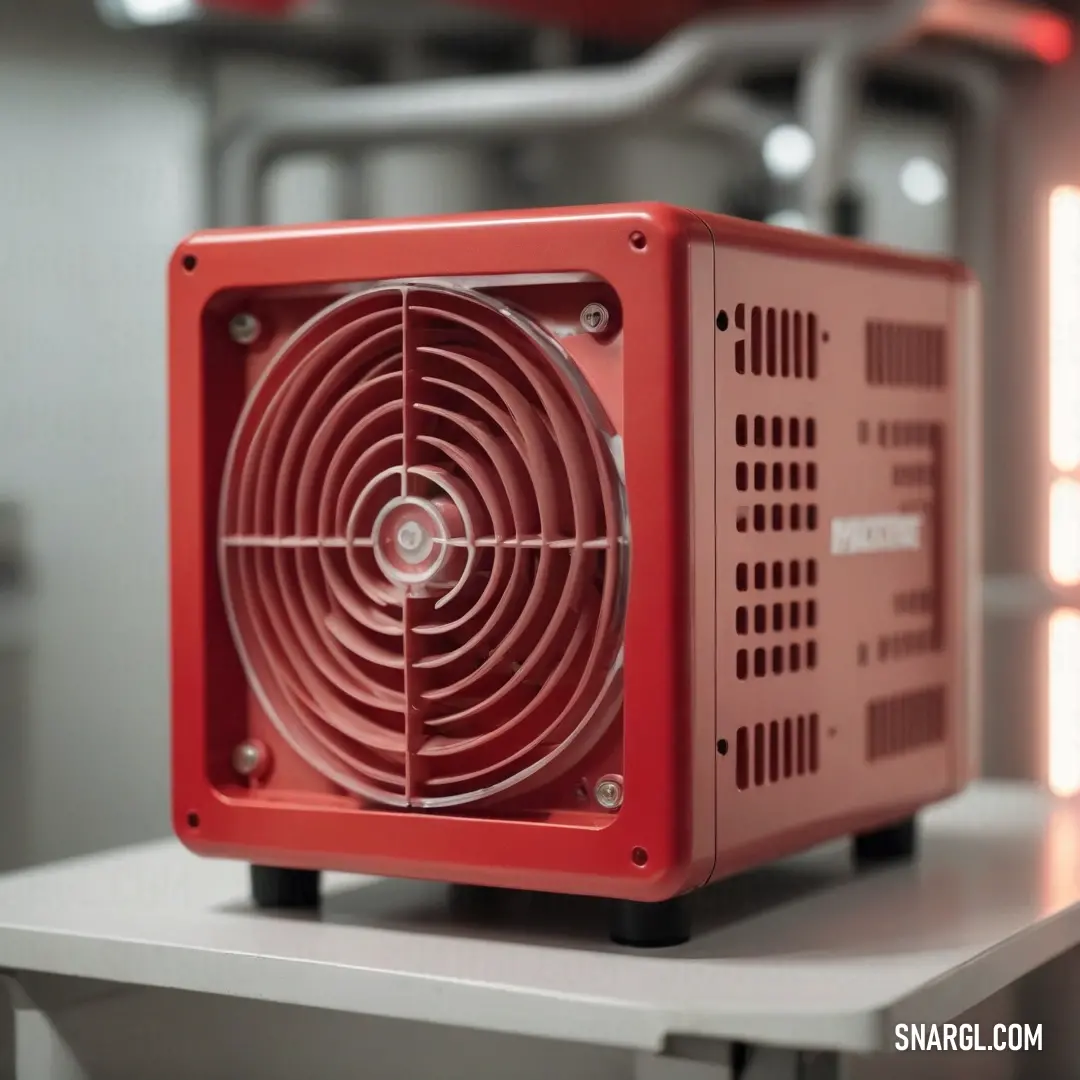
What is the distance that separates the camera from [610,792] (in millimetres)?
812

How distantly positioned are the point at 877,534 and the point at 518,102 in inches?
28.0

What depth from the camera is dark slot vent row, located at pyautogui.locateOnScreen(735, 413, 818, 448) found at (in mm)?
842

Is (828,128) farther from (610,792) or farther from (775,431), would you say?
(610,792)

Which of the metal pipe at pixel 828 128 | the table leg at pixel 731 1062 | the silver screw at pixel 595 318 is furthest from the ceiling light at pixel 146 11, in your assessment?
the table leg at pixel 731 1062

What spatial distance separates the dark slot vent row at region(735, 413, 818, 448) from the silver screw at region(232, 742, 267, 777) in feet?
0.92

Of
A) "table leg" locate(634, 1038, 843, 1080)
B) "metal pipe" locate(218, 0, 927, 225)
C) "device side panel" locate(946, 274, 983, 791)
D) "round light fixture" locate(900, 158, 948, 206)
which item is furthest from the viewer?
"round light fixture" locate(900, 158, 948, 206)

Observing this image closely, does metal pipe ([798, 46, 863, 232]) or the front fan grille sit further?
metal pipe ([798, 46, 863, 232])

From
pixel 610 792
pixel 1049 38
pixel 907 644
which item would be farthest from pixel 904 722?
pixel 1049 38

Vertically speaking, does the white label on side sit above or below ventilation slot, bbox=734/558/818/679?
above

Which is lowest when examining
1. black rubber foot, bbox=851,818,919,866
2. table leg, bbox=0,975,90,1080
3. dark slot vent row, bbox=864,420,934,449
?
table leg, bbox=0,975,90,1080

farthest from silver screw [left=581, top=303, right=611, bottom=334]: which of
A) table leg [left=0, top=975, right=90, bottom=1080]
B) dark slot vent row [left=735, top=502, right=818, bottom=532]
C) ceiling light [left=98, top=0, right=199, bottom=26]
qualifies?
ceiling light [left=98, top=0, right=199, bottom=26]

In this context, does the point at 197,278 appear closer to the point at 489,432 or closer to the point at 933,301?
the point at 489,432

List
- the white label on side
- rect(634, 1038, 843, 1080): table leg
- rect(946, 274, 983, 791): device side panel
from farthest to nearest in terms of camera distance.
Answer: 1. rect(946, 274, 983, 791): device side panel
2. the white label on side
3. rect(634, 1038, 843, 1080): table leg

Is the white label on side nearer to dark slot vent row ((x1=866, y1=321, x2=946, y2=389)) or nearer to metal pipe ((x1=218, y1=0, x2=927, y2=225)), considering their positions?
dark slot vent row ((x1=866, y1=321, x2=946, y2=389))
